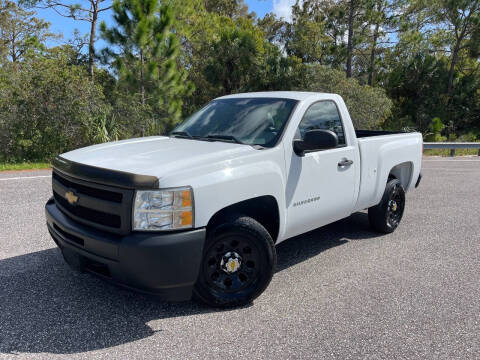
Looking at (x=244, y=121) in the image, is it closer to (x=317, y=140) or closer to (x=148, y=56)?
(x=317, y=140)

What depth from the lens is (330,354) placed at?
2791 mm

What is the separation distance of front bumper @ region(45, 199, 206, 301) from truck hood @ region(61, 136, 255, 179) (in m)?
0.48

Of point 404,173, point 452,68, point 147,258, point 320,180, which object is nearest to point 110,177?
point 147,258

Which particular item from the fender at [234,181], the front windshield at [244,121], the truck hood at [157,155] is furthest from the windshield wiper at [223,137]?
the fender at [234,181]

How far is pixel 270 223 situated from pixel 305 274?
756 mm

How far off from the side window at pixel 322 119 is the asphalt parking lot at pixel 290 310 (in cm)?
142

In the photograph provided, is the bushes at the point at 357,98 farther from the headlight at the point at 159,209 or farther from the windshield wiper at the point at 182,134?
the headlight at the point at 159,209

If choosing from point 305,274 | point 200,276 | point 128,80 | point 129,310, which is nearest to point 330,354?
point 200,276

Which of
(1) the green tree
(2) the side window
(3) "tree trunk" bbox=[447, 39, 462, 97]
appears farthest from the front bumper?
(3) "tree trunk" bbox=[447, 39, 462, 97]

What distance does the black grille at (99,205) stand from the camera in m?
2.89

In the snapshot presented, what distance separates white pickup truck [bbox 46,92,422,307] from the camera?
2877mm

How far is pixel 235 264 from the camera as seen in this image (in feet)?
11.1

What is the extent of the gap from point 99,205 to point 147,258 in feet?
1.90

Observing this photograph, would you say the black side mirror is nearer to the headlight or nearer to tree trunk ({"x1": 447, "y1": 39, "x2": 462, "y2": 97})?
the headlight
